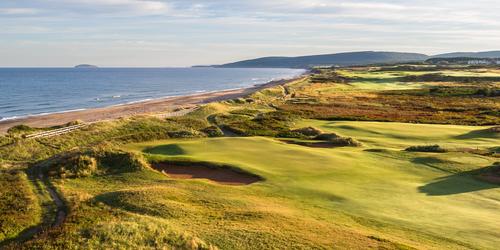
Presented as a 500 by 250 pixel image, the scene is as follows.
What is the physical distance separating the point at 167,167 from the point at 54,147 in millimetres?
12802

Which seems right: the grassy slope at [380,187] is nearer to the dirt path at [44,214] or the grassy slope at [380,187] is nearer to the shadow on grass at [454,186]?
the shadow on grass at [454,186]

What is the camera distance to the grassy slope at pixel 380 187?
19.6m

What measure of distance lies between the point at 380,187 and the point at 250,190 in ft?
22.4

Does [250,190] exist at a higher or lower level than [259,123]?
higher

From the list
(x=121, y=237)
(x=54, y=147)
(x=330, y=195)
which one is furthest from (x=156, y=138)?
(x=121, y=237)

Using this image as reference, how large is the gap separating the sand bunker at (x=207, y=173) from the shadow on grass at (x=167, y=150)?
3.02 meters

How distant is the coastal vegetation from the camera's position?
1812 cm

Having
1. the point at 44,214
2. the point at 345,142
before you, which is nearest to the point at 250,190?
the point at 44,214

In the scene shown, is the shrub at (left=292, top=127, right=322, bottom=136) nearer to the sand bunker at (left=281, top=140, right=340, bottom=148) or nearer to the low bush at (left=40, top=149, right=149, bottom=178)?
the sand bunker at (left=281, top=140, right=340, bottom=148)

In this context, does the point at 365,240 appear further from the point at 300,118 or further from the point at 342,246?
the point at 300,118

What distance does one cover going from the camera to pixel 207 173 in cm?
2928

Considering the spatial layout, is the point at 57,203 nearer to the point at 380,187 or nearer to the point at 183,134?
the point at 380,187

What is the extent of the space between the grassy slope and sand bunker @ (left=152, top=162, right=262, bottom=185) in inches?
38.5

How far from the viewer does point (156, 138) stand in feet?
139
